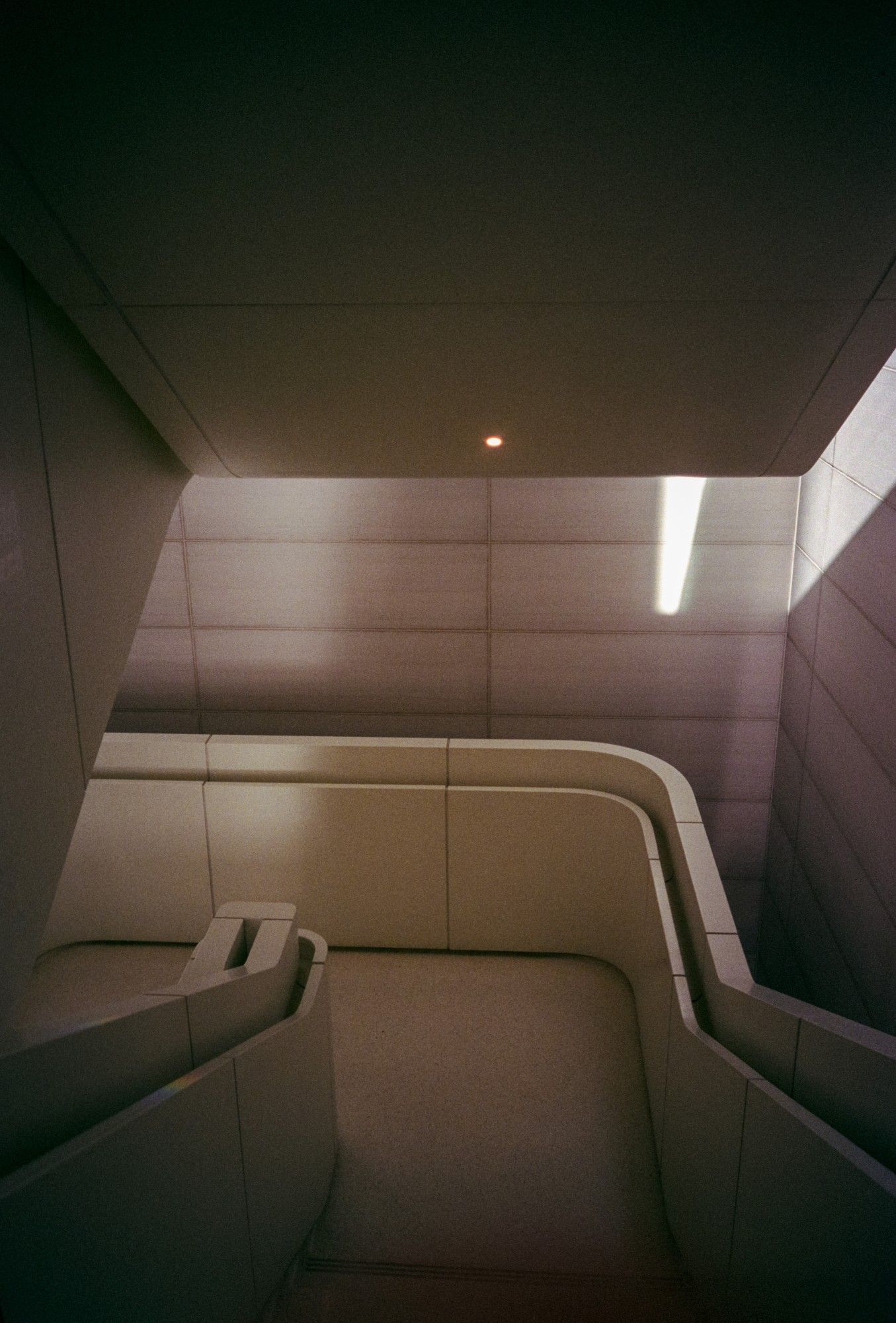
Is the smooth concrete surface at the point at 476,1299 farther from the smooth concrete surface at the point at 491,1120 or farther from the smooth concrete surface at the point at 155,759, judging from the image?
the smooth concrete surface at the point at 155,759

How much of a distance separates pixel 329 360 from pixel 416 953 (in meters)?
4.09

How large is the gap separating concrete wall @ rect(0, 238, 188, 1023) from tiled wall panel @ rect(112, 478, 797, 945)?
3271mm

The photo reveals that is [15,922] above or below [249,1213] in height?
above

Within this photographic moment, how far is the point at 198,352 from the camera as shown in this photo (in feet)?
6.03

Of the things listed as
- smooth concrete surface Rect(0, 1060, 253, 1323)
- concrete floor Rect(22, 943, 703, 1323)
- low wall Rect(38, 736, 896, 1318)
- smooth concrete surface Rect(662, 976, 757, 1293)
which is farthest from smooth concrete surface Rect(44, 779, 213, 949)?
smooth concrete surface Rect(662, 976, 757, 1293)

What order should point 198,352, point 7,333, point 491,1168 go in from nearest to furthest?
point 7,333
point 198,352
point 491,1168

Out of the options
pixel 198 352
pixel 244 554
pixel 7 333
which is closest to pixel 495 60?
pixel 198 352

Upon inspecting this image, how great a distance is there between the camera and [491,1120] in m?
3.97

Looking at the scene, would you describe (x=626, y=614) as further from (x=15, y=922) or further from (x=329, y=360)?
(x=15, y=922)

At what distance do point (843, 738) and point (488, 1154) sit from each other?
2534mm

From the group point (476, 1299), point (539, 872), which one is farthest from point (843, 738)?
point (476, 1299)

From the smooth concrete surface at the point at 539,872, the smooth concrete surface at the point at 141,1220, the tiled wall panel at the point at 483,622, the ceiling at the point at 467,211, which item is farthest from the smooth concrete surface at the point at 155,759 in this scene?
the ceiling at the point at 467,211

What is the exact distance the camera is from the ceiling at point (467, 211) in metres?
1.21

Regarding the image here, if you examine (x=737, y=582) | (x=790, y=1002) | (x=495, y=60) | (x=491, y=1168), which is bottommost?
(x=491, y=1168)
